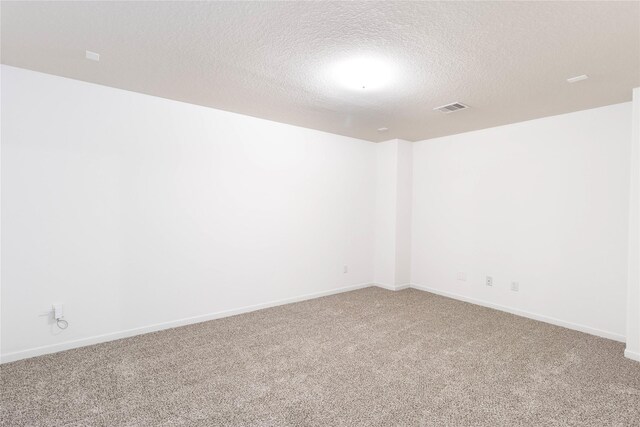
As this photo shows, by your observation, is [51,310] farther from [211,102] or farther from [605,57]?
[605,57]

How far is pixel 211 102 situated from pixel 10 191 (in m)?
1.90

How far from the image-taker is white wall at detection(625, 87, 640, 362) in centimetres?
292

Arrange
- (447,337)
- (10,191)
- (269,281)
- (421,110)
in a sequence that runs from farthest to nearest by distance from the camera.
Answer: (269,281) → (421,110) → (447,337) → (10,191)

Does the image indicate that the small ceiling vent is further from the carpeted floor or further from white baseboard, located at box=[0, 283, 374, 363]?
white baseboard, located at box=[0, 283, 374, 363]

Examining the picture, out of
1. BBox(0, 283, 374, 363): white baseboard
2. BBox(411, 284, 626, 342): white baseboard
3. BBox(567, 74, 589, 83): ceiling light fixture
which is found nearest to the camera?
BBox(567, 74, 589, 83): ceiling light fixture

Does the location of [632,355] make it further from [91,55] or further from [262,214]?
[91,55]

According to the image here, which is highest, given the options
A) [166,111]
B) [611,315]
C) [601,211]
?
[166,111]

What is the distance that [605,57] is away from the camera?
236cm

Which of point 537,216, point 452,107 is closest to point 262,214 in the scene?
point 452,107

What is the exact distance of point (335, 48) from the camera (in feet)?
7.55

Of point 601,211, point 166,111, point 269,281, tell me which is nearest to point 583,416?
point 601,211

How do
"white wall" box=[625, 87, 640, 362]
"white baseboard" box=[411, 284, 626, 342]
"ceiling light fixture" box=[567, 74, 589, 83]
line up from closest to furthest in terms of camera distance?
"ceiling light fixture" box=[567, 74, 589, 83] < "white wall" box=[625, 87, 640, 362] < "white baseboard" box=[411, 284, 626, 342]

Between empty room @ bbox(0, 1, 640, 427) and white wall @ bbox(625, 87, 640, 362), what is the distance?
0.06 feet

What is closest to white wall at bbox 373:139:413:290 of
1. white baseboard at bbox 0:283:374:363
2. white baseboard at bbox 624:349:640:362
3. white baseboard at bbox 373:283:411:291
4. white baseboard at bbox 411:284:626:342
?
white baseboard at bbox 373:283:411:291
